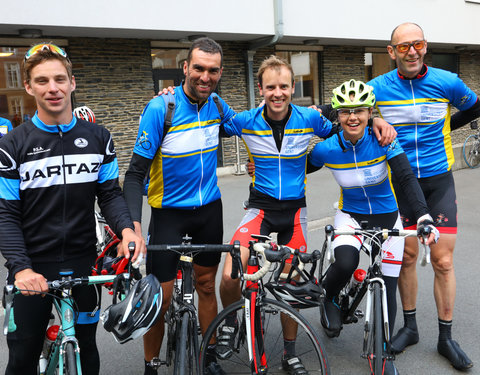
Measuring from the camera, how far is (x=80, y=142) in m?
2.42

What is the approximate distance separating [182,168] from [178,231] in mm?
434

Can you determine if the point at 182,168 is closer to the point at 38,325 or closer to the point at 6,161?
the point at 6,161

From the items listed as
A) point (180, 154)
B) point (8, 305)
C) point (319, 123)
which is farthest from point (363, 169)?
point (8, 305)

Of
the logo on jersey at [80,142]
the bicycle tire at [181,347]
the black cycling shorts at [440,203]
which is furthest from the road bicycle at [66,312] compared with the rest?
the black cycling shorts at [440,203]

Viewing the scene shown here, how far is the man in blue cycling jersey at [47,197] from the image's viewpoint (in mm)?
2256

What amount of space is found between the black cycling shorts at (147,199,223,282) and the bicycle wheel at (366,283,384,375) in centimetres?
114

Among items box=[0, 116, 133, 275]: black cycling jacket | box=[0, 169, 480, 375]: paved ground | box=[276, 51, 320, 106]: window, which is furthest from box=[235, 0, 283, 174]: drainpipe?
box=[0, 116, 133, 275]: black cycling jacket

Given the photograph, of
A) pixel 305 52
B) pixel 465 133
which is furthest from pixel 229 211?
pixel 465 133

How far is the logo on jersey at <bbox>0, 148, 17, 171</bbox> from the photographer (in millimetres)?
2213

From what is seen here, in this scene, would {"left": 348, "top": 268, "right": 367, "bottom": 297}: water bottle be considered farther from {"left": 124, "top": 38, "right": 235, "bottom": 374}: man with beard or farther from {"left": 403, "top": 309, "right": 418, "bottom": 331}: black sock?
{"left": 124, "top": 38, "right": 235, "bottom": 374}: man with beard

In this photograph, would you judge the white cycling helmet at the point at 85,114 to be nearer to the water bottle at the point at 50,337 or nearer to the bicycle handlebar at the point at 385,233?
the water bottle at the point at 50,337

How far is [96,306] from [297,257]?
3.86 feet

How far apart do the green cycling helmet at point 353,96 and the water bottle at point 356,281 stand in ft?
4.03

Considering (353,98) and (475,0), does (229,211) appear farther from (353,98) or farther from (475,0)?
(475,0)
